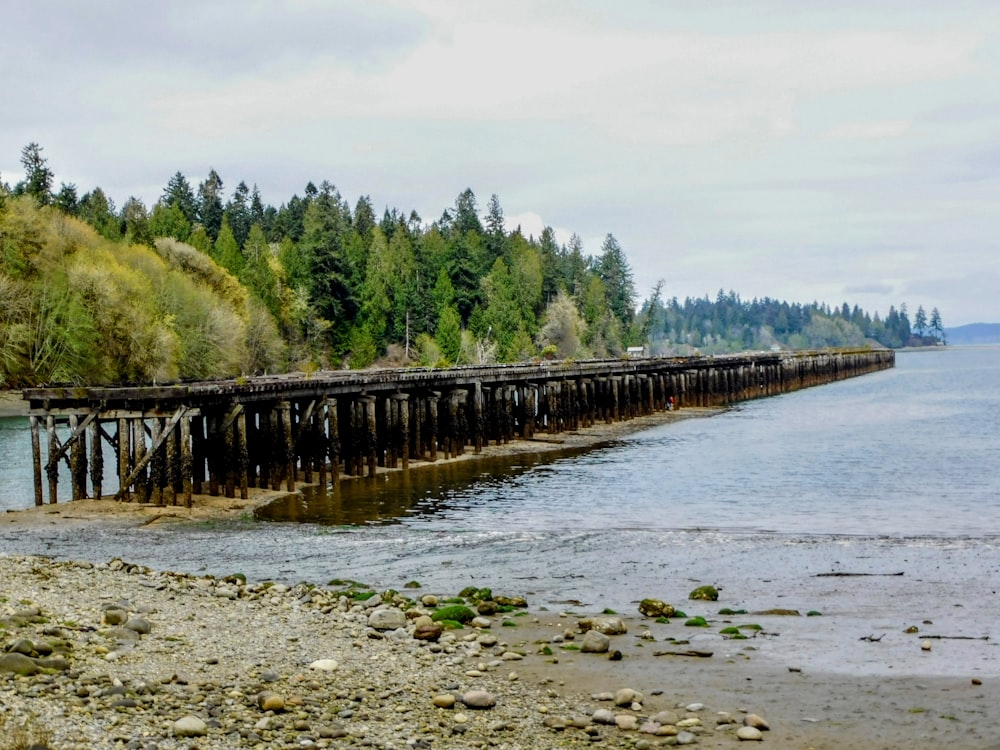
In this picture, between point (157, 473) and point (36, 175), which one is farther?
point (36, 175)

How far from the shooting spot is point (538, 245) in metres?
164

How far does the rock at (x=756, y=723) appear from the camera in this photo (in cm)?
1112

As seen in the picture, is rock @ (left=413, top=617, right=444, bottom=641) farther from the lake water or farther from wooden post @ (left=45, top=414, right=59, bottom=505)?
wooden post @ (left=45, top=414, right=59, bottom=505)

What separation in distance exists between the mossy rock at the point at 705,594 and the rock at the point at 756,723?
695 centimetres

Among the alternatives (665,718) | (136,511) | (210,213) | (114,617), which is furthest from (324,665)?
(210,213)

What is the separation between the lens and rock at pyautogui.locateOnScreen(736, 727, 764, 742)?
10789 mm

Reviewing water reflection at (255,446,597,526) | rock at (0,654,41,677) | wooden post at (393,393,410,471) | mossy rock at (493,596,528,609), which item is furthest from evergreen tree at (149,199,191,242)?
rock at (0,654,41,677)

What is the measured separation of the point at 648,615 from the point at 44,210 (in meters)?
66.1

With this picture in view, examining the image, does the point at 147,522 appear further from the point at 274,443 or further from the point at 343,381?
the point at 343,381

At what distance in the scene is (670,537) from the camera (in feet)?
83.3

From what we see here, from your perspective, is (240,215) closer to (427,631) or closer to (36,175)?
(36,175)

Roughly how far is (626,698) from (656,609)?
4.94 m

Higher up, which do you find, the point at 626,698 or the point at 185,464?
the point at 185,464

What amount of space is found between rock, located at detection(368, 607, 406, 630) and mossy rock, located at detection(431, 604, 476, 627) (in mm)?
574
